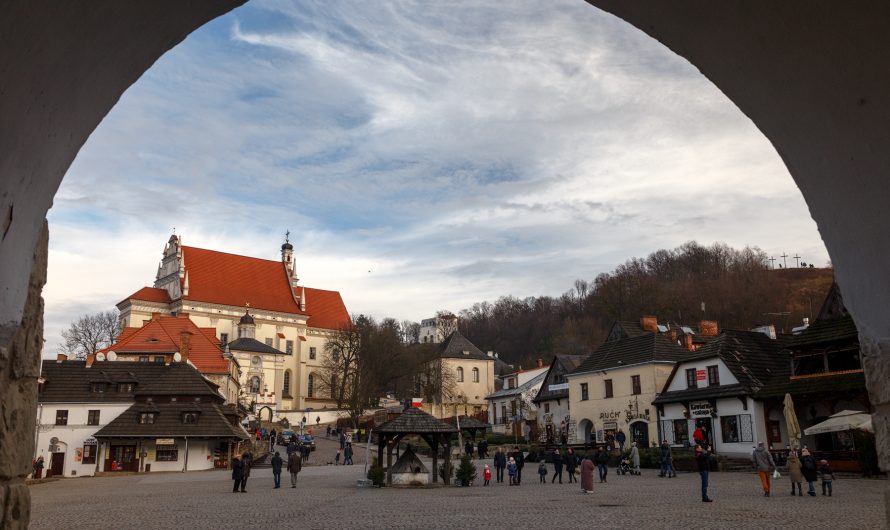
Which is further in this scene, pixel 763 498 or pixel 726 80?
pixel 763 498

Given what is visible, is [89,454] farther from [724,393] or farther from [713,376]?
[724,393]

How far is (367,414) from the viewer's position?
238ft

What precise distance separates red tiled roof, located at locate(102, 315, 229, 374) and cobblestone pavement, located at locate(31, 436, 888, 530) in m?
33.0

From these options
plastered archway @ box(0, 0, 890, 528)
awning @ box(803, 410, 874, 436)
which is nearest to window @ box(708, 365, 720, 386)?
awning @ box(803, 410, 874, 436)

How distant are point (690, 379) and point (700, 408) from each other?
6.15ft

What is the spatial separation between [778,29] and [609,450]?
116 ft

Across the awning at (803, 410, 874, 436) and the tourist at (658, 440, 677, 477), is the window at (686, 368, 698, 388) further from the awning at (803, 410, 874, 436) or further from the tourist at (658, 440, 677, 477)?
the awning at (803, 410, 874, 436)

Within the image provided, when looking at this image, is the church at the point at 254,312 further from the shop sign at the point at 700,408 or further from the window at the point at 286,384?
the shop sign at the point at 700,408

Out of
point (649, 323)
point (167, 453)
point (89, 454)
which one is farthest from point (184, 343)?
point (649, 323)

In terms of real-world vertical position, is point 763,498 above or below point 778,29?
below

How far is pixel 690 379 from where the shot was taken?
36.4 metres

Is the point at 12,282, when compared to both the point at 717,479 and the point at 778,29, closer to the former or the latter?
the point at 778,29

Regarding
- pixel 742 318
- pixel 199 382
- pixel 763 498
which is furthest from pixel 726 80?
pixel 742 318

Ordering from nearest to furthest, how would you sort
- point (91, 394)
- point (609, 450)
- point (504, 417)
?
point (609, 450) < point (91, 394) < point (504, 417)
